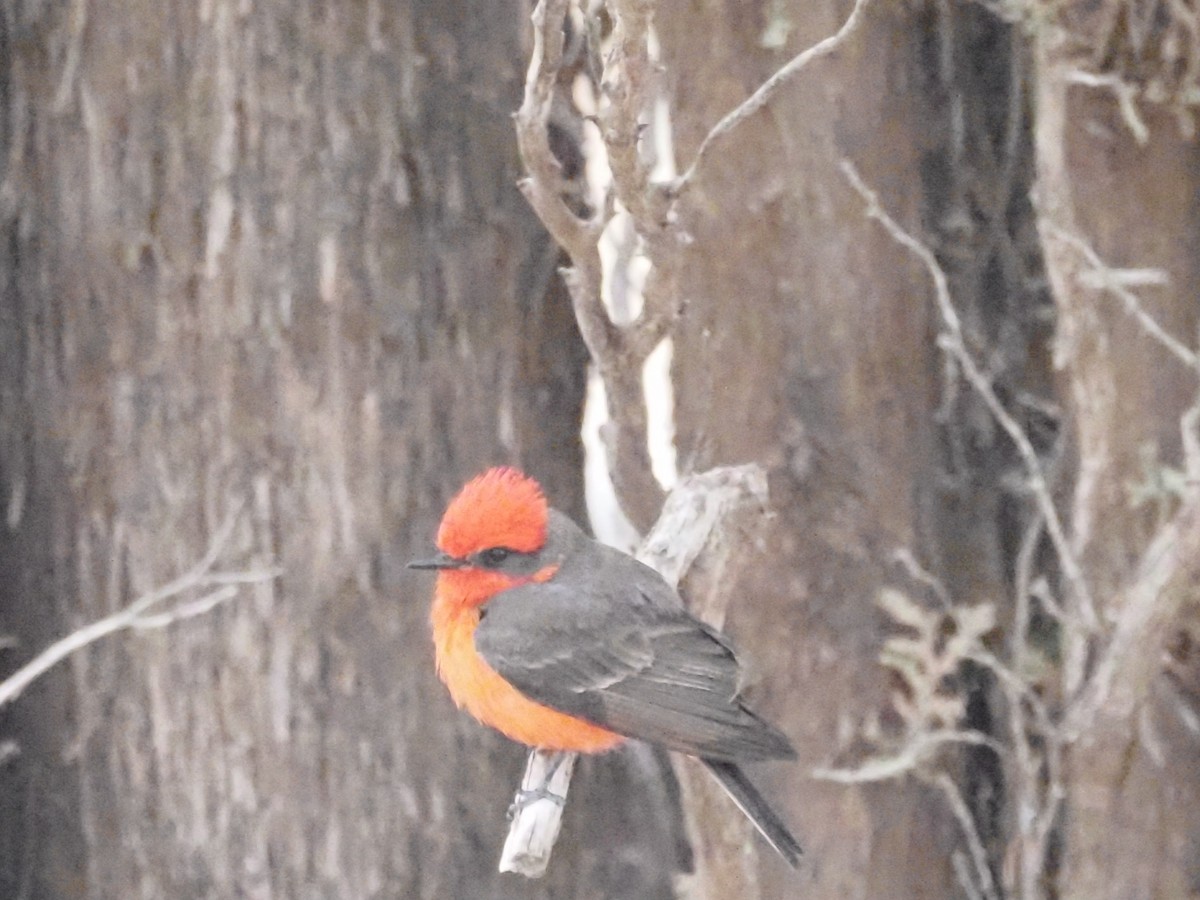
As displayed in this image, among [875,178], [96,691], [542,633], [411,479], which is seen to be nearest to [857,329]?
[875,178]

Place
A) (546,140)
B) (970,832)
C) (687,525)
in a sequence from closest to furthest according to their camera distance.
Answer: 1. (546,140)
2. (687,525)
3. (970,832)

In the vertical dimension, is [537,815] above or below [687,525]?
below

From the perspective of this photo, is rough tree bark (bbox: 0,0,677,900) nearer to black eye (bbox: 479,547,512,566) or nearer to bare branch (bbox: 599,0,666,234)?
black eye (bbox: 479,547,512,566)

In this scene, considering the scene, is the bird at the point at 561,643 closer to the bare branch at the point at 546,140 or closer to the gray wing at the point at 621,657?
the gray wing at the point at 621,657

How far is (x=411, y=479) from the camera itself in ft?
12.7

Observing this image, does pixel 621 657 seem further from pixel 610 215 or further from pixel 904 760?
pixel 904 760

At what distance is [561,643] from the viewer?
→ 2.96 meters

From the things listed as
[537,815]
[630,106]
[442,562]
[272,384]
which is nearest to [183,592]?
[272,384]

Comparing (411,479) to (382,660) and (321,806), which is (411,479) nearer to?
(382,660)

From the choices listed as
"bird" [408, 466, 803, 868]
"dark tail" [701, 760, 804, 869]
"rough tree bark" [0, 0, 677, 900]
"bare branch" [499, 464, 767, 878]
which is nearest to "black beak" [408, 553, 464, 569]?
"bird" [408, 466, 803, 868]

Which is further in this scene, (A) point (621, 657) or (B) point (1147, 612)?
(B) point (1147, 612)

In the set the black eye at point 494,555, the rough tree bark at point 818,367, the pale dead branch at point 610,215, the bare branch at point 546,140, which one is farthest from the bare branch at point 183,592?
the bare branch at point 546,140

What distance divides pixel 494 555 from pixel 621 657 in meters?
0.30

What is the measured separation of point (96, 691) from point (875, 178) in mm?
2253
